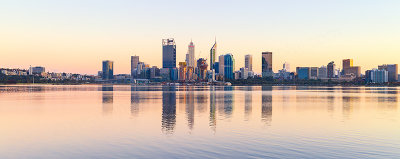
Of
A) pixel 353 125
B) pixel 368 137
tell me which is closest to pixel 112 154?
pixel 368 137

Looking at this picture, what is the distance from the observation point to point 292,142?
2655 cm

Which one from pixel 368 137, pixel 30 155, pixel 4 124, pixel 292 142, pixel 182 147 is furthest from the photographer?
pixel 4 124

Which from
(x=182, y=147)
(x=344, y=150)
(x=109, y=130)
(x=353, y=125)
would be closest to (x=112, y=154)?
(x=182, y=147)

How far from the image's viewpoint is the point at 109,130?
108ft

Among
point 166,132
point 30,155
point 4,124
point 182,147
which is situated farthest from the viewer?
point 4,124

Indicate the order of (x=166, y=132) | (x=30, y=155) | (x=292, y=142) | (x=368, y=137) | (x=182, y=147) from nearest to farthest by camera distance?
(x=30, y=155) < (x=182, y=147) < (x=292, y=142) < (x=368, y=137) < (x=166, y=132)

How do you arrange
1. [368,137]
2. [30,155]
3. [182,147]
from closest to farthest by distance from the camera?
[30,155] → [182,147] → [368,137]

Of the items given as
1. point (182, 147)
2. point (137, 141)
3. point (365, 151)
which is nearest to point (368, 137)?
point (365, 151)

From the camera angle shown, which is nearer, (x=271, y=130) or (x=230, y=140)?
(x=230, y=140)

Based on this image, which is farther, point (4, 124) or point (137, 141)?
point (4, 124)

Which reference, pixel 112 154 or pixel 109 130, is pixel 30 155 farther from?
pixel 109 130

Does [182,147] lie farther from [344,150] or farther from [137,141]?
[344,150]

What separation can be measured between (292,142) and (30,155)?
17.4 m

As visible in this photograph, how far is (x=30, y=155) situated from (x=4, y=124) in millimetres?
17898
